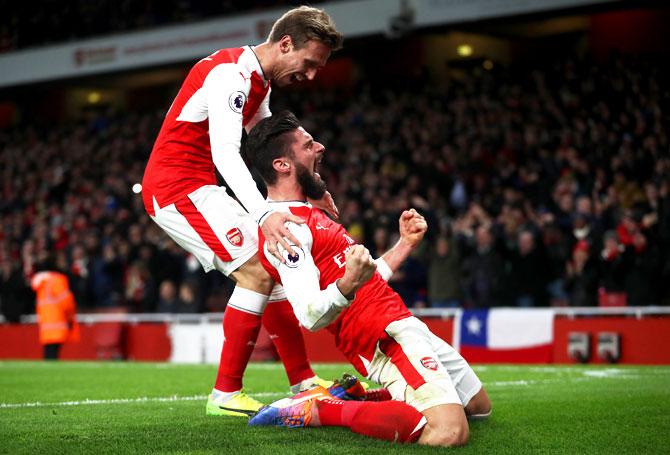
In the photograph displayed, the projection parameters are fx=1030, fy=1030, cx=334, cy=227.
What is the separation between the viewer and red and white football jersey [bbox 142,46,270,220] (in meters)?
5.60

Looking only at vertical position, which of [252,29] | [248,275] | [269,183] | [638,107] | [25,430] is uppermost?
[252,29]

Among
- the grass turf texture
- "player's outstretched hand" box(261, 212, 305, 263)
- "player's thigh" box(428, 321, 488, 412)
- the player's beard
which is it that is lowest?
the grass turf texture

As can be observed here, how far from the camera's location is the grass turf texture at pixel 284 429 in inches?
175

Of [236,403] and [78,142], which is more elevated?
[78,142]

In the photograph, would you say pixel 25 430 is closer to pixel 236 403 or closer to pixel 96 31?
pixel 236 403

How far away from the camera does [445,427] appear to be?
4461 mm

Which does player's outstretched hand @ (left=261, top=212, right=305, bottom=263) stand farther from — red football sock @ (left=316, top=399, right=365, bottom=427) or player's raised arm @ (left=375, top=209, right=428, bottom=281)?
red football sock @ (left=316, top=399, right=365, bottom=427)

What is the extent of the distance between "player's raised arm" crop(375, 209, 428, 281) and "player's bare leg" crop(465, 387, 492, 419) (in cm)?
77

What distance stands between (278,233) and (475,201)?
1222 centimetres

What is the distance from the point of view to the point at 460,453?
4.25 metres

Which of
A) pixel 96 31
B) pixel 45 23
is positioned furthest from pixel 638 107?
pixel 45 23

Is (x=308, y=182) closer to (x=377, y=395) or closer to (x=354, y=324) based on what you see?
(x=354, y=324)

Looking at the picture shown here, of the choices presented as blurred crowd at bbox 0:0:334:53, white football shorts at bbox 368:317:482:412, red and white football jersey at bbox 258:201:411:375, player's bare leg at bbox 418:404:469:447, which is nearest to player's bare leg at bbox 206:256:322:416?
red and white football jersey at bbox 258:201:411:375

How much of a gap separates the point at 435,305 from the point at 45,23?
18.3 m
